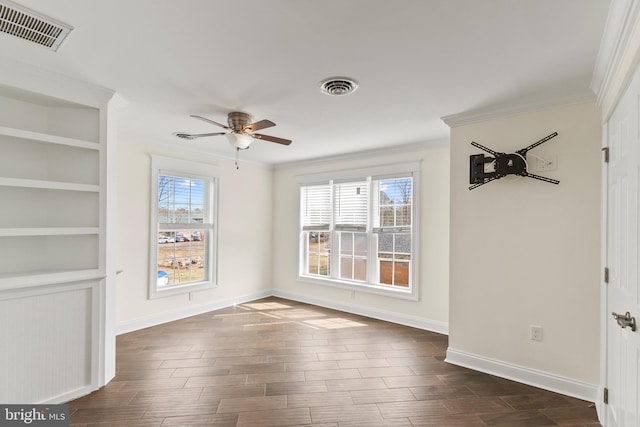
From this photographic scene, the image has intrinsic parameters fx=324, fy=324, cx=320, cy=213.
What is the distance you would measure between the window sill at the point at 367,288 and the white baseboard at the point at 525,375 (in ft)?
3.81

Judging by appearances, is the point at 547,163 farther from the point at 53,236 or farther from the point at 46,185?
the point at 53,236

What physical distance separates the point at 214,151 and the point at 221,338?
2.65 meters

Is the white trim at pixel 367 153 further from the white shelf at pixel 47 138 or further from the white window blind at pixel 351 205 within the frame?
the white shelf at pixel 47 138

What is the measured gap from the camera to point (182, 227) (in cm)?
470

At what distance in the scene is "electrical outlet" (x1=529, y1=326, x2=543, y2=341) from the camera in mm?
2764

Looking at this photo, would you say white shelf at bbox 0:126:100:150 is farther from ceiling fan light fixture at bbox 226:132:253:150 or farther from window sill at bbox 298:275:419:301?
window sill at bbox 298:275:419:301

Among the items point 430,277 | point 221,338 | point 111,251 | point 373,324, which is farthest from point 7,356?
point 430,277

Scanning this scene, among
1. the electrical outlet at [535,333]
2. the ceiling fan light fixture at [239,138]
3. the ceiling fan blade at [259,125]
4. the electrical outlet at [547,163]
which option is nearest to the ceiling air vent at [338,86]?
the ceiling fan blade at [259,125]

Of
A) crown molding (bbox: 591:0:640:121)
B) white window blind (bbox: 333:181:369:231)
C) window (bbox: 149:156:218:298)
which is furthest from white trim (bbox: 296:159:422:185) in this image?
crown molding (bbox: 591:0:640:121)

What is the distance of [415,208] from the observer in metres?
4.38

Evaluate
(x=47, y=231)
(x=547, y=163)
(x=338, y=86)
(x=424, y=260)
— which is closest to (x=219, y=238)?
(x=47, y=231)

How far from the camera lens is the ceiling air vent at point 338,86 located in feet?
7.86

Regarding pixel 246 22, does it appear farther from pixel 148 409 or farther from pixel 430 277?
pixel 430 277

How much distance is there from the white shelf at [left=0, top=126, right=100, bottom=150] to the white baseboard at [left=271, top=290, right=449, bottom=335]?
150 inches
